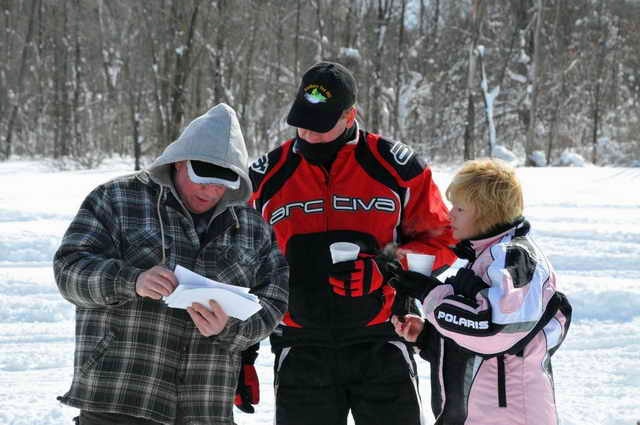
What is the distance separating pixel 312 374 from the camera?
2.71 meters

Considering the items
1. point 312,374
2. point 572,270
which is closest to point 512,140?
point 572,270

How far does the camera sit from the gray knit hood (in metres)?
2.31

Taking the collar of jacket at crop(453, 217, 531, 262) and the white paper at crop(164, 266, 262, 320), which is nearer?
the white paper at crop(164, 266, 262, 320)

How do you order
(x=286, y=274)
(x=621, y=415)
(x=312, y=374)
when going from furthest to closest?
1. (x=621, y=415)
2. (x=312, y=374)
3. (x=286, y=274)

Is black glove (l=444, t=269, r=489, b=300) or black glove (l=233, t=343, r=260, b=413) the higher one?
black glove (l=444, t=269, r=489, b=300)

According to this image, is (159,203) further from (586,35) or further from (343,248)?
(586,35)

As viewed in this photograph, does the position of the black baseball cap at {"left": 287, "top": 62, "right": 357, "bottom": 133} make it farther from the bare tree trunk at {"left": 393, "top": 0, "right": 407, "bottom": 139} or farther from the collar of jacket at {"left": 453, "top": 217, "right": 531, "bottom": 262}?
the bare tree trunk at {"left": 393, "top": 0, "right": 407, "bottom": 139}

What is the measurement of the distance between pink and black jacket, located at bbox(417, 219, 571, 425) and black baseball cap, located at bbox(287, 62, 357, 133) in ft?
2.50

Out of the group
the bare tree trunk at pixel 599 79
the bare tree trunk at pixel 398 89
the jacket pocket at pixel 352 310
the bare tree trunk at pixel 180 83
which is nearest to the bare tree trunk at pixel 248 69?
the bare tree trunk at pixel 180 83

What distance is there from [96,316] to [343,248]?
842mm

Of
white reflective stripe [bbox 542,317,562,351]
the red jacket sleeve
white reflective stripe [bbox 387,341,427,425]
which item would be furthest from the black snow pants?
white reflective stripe [bbox 542,317,562,351]

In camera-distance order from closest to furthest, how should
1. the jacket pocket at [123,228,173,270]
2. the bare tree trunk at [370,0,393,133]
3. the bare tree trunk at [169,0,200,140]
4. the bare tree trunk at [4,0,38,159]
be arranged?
the jacket pocket at [123,228,173,270]
the bare tree trunk at [169,0,200,140]
the bare tree trunk at [370,0,393,133]
the bare tree trunk at [4,0,38,159]

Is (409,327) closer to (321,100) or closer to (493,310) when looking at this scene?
(493,310)

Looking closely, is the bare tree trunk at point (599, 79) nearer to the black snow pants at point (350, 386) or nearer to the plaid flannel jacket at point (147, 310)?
the black snow pants at point (350, 386)
